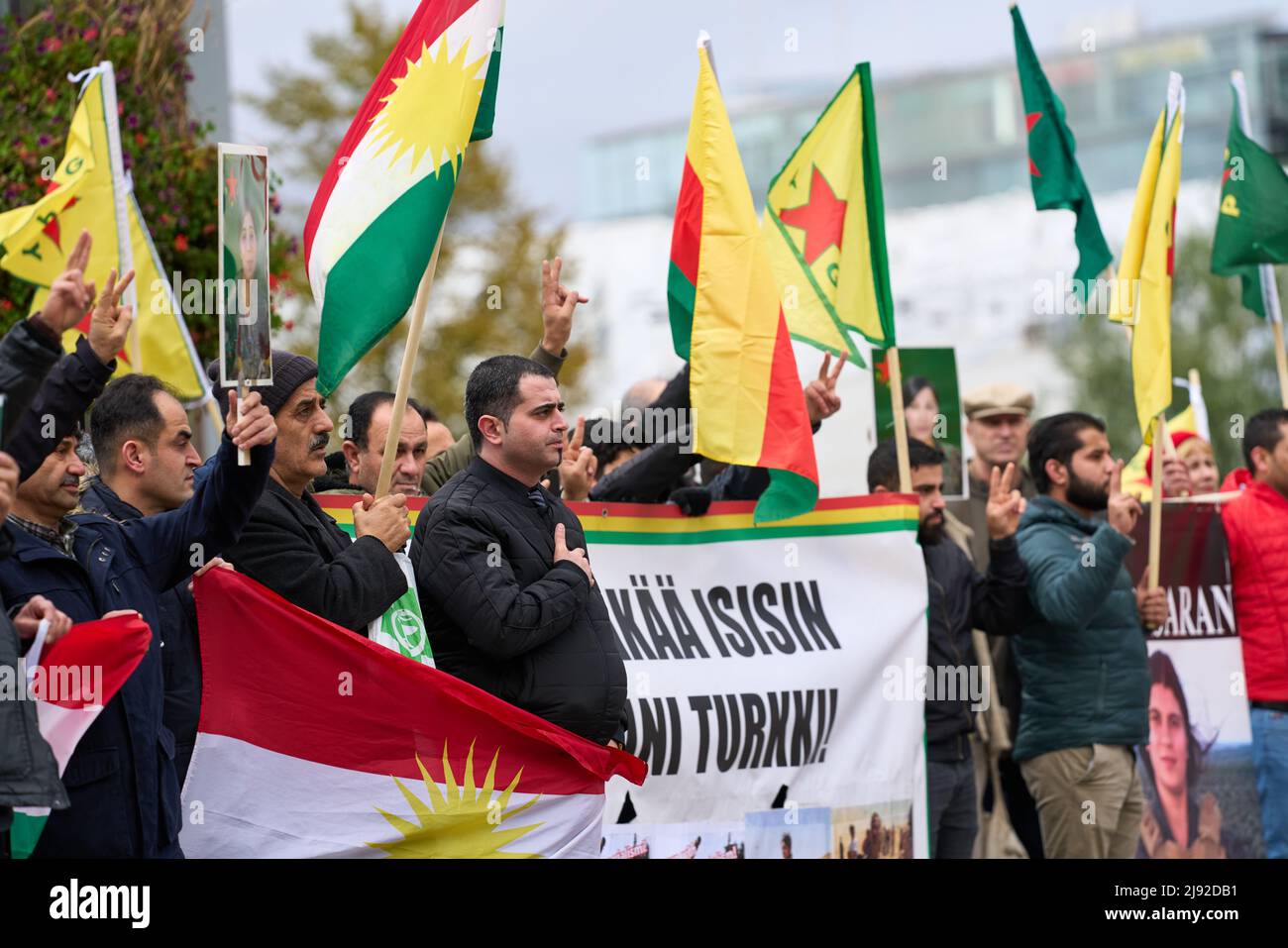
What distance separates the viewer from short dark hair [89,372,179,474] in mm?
5168

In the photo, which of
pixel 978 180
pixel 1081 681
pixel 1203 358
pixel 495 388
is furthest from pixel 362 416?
pixel 978 180

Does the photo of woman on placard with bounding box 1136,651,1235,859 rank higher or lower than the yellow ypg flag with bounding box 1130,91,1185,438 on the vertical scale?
lower

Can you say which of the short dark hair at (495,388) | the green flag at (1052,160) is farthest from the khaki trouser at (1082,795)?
the short dark hair at (495,388)

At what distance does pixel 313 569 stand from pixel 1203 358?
49514 millimetres

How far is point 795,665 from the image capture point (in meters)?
6.74

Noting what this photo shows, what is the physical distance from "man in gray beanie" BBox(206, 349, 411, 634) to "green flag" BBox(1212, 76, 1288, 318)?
4.98 metres

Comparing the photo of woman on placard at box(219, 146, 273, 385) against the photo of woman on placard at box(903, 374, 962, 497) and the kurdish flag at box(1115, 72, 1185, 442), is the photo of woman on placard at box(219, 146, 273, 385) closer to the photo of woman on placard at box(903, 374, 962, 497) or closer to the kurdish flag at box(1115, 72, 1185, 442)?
the photo of woman on placard at box(903, 374, 962, 497)

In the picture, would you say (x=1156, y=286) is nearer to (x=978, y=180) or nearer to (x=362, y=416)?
(x=362, y=416)

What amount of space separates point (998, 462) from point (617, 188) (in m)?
89.6

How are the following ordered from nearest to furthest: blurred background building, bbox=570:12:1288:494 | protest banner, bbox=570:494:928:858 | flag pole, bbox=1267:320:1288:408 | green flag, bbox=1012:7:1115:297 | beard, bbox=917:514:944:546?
protest banner, bbox=570:494:928:858 < beard, bbox=917:514:944:546 < green flag, bbox=1012:7:1115:297 < flag pole, bbox=1267:320:1288:408 < blurred background building, bbox=570:12:1288:494

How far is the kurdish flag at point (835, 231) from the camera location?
727cm

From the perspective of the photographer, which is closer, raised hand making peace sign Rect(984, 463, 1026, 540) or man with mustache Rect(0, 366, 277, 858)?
man with mustache Rect(0, 366, 277, 858)

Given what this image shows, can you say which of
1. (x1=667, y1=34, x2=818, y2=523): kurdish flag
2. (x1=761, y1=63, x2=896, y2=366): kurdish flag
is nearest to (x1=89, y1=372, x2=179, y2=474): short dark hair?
(x1=667, y1=34, x2=818, y2=523): kurdish flag
